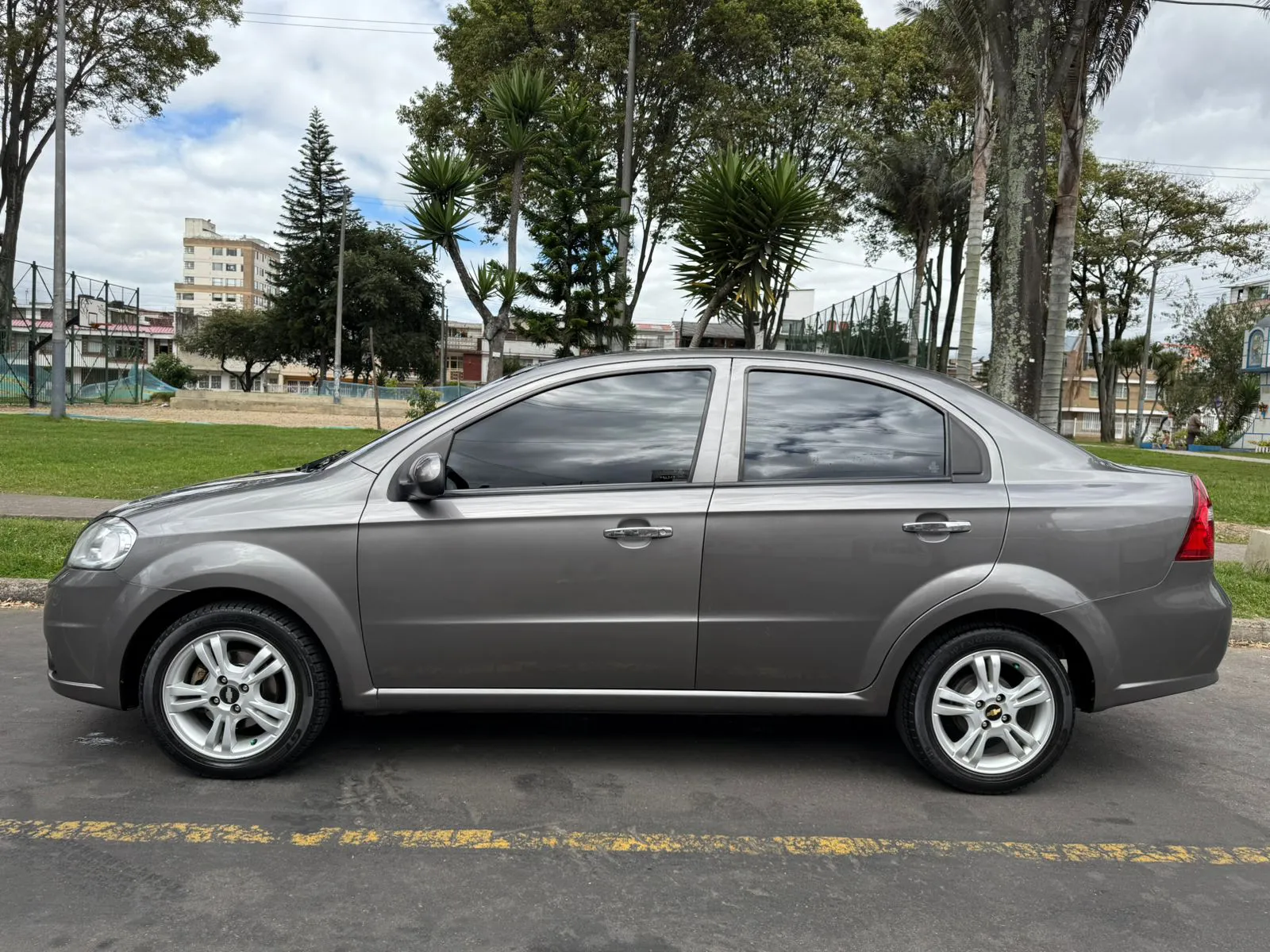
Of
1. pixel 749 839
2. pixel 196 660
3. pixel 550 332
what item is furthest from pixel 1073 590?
pixel 550 332

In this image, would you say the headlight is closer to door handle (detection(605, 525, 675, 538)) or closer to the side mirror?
the side mirror

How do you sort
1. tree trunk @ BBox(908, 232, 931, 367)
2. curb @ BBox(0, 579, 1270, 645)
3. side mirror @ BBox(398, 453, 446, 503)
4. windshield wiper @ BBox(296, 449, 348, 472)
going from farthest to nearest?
tree trunk @ BBox(908, 232, 931, 367) < curb @ BBox(0, 579, 1270, 645) < windshield wiper @ BBox(296, 449, 348, 472) < side mirror @ BBox(398, 453, 446, 503)

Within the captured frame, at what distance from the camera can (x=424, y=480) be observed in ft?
11.7

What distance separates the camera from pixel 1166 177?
130 ft

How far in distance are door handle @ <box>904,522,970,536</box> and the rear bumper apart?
0.48m

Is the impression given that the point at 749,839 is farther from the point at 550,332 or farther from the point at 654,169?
the point at 654,169

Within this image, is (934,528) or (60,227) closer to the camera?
(934,528)

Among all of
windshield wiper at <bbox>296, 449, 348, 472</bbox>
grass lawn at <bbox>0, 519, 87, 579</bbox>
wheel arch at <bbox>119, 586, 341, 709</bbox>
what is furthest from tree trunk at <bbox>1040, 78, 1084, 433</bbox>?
grass lawn at <bbox>0, 519, 87, 579</bbox>

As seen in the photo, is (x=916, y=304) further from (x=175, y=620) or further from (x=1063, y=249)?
(x=175, y=620)

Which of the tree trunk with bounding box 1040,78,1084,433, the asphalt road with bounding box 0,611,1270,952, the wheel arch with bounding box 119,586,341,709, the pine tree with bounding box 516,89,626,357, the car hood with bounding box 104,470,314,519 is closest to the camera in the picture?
→ the asphalt road with bounding box 0,611,1270,952

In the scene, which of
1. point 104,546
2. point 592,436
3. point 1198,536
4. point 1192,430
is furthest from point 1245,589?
point 1192,430

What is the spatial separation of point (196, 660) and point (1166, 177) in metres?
44.7

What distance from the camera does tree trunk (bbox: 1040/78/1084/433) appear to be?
42.0 feet

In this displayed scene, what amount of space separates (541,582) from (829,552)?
3.51 ft
